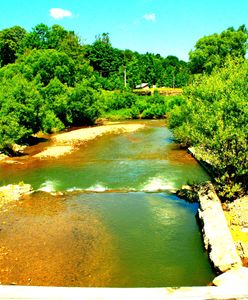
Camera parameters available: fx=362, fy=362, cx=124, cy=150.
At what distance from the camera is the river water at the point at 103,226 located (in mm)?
14570

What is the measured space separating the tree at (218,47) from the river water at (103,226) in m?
21.5

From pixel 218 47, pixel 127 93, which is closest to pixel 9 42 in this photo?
pixel 127 93

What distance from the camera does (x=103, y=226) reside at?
1903cm

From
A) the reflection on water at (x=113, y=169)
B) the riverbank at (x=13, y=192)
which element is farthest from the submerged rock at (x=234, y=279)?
the riverbank at (x=13, y=192)

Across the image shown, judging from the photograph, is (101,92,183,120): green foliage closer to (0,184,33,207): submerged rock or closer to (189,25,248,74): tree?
(189,25,248,74): tree

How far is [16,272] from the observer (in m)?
14.8

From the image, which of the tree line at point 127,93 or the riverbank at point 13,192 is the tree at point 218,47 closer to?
the tree line at point 127,93

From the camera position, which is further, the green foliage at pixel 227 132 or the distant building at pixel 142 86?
the distant building at pixel 142 86

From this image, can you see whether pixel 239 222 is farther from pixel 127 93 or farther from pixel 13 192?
pixel 127 93

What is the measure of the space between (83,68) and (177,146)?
34.6m

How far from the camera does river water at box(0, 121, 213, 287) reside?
47.8 ft

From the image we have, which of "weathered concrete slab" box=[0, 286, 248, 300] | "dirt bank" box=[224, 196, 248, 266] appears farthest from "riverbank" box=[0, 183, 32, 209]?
"dirt bank" box=[224, 196, 248, 266]

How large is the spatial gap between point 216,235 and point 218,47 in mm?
38761

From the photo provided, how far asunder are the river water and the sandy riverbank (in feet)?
11.6
